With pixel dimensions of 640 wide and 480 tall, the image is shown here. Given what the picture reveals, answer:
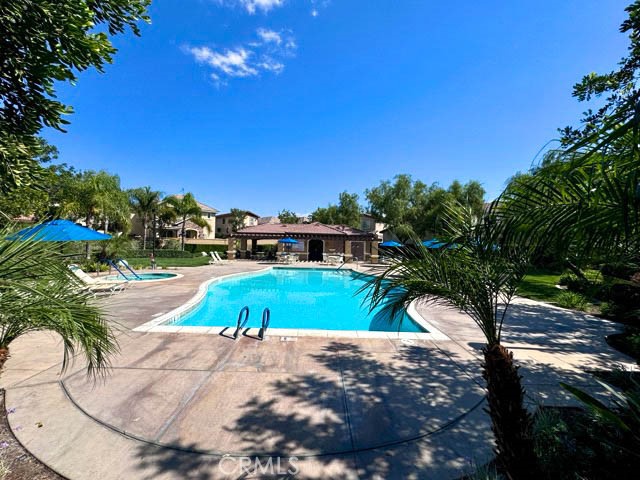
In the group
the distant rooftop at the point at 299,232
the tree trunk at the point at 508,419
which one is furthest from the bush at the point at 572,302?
the distant rooftop at the point at 299,232

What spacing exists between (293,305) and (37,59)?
10.7 meters

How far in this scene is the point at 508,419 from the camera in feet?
8.14

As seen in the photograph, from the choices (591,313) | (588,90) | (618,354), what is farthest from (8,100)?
(591,313)

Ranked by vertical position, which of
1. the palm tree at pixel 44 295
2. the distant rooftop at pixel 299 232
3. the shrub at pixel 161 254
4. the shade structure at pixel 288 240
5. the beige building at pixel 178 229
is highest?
the beige building at pixel 178 229

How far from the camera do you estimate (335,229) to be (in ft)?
108

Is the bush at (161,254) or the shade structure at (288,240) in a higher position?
the shade structure at (288,240)

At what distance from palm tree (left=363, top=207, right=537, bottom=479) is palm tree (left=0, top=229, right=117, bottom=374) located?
115 inches

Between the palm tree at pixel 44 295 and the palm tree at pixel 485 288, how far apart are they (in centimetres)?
292

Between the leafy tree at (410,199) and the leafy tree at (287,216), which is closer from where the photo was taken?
the leafy tree at (410,199)

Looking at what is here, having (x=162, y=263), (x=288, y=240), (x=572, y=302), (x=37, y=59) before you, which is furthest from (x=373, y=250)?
(x=37, y=59)

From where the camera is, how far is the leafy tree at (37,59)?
346cm

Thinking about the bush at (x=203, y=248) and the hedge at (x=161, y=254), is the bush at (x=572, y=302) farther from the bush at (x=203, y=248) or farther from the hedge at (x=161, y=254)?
the bush at (x=203, y=248)

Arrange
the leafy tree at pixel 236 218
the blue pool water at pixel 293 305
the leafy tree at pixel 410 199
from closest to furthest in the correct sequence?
the blue pool water at pixel 293 305 < the leafy tree at pixel 410 199 < the leafy tree at pixel 236 218

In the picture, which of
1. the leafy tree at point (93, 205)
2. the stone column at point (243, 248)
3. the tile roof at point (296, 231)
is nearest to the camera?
the leafy tree at point (93, 205)
